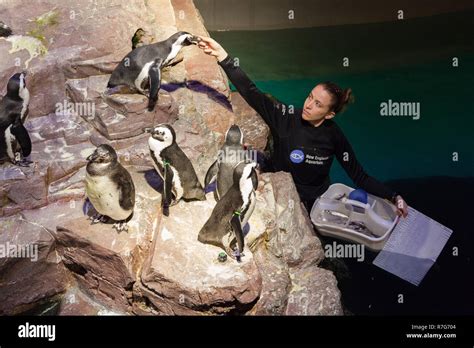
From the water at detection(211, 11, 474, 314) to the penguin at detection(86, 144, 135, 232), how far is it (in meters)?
1.35

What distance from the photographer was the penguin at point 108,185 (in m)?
2.36

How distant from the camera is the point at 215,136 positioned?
11.0 ft

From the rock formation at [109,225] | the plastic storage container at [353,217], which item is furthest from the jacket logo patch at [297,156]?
the plastic storage container at [353,217]

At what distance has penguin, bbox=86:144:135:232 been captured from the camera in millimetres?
2355

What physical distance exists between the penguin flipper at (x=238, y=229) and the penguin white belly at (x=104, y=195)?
0.58 m

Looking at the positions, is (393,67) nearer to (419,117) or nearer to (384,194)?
(419,117)

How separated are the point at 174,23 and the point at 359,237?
2566 mm

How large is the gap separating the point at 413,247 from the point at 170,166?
1.57 meters

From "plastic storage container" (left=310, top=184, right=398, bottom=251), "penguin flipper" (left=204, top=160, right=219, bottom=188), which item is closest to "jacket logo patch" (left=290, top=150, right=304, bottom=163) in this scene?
"plastic storage container" (left=310, top=184, right=398, bottom=251)

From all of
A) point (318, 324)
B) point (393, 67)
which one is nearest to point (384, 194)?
point (318, 324)

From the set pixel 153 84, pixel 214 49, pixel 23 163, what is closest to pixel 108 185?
pixel 23 163

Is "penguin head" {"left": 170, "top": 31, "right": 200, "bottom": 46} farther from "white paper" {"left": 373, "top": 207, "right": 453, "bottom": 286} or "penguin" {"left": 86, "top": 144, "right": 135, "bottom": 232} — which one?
"white paper" {"left": 373, "top": 207, "right": 453, "bottom": 286}
